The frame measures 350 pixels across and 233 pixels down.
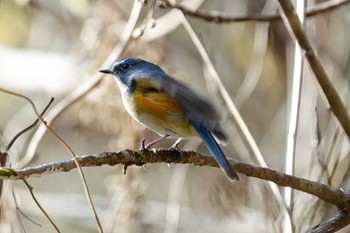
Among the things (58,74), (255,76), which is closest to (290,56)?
(255,76)

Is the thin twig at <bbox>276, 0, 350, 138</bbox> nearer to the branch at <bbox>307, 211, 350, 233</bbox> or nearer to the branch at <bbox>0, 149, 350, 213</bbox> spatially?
the branch at <bbox>0, 149, 350, 213</bbox>

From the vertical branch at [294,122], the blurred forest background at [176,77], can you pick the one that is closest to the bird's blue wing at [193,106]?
the vertical branch at [294,122]

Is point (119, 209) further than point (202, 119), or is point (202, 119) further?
point (119, 209)

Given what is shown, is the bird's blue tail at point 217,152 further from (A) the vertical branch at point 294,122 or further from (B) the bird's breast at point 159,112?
(A) the vertical branch at point 294,122

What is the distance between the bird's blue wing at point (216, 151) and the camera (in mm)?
2812

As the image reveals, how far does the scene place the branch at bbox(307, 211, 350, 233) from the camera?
2.89m

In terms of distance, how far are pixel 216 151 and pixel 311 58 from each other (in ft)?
1.89

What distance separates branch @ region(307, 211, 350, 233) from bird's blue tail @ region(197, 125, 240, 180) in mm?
381

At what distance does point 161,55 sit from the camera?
4.80m

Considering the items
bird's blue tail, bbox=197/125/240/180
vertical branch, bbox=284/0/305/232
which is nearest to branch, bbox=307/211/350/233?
vertical branch, bbox=284/0/305/232

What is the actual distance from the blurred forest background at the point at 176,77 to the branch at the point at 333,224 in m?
0.97

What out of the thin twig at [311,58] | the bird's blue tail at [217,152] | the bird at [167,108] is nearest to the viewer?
the thin twig at [311,58]

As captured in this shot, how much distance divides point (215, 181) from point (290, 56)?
1.57 metres

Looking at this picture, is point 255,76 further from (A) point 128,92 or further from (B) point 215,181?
(A) point 128,92
